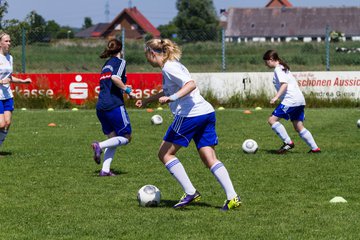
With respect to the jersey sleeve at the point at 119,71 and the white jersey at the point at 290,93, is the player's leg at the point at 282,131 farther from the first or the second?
the jersey sleeve at the point at 119,71

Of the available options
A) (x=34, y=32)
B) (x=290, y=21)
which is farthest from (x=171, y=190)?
(x=290, y=21)

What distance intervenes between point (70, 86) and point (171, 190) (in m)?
15.0

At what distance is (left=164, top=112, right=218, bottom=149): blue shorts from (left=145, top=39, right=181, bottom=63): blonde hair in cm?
63

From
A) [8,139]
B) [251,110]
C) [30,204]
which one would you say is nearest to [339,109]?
[251,110]

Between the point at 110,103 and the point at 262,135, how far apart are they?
5.96m

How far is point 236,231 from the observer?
24.8ft

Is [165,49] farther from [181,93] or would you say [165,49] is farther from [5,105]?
[5,105]

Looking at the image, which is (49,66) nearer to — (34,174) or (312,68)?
(312,68)

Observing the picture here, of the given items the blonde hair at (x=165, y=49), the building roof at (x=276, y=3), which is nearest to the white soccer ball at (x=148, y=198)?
the blonde hair at (x=165, y=49)

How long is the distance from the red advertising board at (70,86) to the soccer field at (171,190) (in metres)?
7.04

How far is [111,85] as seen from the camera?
441 inches

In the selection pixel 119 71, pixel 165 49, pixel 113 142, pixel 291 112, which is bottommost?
pixel 291 112

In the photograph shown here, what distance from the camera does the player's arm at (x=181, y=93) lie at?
8.36 metres

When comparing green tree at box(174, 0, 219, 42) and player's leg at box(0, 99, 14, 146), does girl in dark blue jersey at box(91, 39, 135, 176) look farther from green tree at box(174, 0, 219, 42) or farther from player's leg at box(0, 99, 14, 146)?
green tree at box(174, 0, 219, 42)
